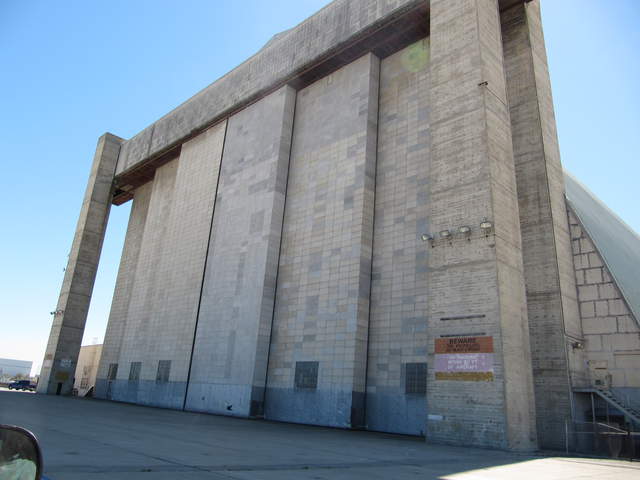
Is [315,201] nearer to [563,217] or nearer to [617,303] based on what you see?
[563,217]

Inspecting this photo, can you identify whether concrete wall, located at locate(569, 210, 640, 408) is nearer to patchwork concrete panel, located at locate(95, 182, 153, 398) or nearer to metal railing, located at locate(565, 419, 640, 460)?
metal railing, located at locate(565, 419, 640, 460)

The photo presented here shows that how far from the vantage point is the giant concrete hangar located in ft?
61.9

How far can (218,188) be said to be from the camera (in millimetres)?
35281

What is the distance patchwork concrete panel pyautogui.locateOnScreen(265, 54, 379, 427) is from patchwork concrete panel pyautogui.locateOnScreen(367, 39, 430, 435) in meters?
0.61

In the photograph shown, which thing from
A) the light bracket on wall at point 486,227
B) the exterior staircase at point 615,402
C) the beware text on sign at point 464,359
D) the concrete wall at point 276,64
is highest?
the concrete wall at point 276,64

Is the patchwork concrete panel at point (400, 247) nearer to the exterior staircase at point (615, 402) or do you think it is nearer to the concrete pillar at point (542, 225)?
the concrete pillar at point (542, 225)

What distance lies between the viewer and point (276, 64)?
3341 cm

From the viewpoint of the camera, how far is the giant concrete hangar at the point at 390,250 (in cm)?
1886

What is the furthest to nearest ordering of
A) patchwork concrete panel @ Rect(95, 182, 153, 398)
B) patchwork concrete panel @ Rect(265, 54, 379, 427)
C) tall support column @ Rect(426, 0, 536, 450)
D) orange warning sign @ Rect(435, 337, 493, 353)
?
patchwork concrete panel @ Rect(95, 182, 153, 398), patchwork concrete panel @ Rect(265, 54, 379, 427), orange warning sign @ Rect(435, 337, 493, 353), tall support column @ Rect(426, 0, 536, 450)

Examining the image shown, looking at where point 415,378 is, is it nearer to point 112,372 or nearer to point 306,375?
point 306,375

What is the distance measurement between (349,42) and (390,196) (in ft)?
32.8

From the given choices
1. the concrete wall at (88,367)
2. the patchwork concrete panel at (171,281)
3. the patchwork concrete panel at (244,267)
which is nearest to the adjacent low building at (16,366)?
the concrete wall at (88,367)

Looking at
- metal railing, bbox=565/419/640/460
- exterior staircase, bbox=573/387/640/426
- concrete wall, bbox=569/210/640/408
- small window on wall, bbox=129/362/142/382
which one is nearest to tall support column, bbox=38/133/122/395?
small window on wall, bbox=129/362/142/382

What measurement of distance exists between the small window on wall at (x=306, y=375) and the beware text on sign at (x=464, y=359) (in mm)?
8408
